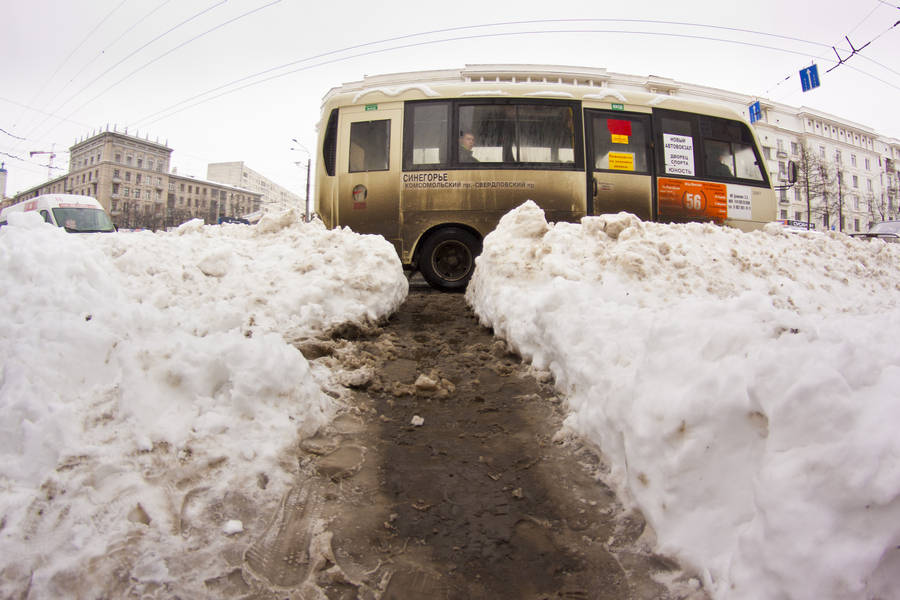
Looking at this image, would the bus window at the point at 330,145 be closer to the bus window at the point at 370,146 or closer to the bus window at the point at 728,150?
the bus window at the point at 370,146

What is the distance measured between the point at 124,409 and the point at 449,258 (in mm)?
5584

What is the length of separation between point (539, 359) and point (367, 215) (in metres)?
4.68

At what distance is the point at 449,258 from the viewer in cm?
739

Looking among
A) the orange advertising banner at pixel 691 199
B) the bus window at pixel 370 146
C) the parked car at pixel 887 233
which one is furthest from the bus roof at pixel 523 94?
the parked car at pixel 887 233

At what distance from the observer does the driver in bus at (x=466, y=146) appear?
23.7 ft

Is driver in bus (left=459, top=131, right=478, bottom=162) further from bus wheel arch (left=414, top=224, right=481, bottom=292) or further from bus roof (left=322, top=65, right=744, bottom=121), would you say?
bus wheel arch (left=414, top=224, right=481, bottom=292)

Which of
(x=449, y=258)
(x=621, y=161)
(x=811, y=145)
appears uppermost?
(x=811, y=145)

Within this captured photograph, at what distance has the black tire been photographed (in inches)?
284

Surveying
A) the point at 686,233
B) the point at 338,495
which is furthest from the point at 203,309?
the point at 686,233

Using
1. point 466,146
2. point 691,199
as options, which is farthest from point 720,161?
point 466,146

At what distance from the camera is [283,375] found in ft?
8.57

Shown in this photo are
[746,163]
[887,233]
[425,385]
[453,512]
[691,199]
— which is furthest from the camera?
[887,233]

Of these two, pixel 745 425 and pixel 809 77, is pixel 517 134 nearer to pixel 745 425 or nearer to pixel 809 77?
pixel 745 425

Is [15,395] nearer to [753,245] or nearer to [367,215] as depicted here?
[367,215]
